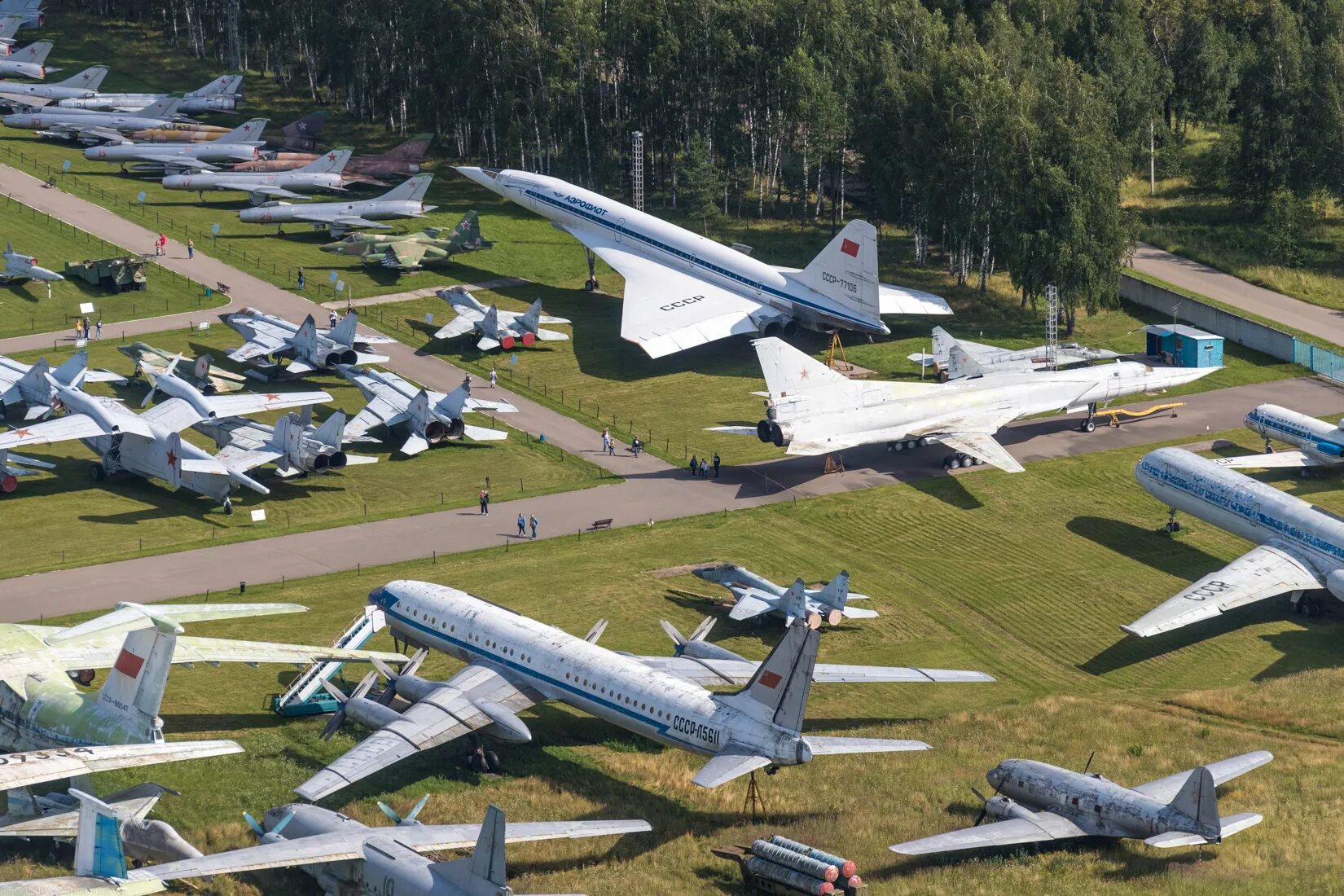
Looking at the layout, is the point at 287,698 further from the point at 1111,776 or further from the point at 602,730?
the point at 1111,776

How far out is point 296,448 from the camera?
7181 centimetres

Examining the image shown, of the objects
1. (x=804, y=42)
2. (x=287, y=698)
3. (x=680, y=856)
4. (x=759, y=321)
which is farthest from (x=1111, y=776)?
(x=804, y=42)

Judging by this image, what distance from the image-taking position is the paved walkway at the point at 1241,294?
9962 centimetres

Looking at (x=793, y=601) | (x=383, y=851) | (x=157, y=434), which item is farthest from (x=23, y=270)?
(x=383, y=851)

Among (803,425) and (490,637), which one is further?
(803,425)

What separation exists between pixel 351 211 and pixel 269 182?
10.2 metres

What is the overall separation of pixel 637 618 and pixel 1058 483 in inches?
1002

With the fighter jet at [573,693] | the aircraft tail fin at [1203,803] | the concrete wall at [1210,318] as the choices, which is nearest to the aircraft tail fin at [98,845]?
the fighter jet at [573,693]

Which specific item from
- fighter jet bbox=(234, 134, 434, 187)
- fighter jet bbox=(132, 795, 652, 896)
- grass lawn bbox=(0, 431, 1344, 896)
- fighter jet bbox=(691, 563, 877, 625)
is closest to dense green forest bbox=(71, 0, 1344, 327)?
fighter jet bbox=(234, 134, 434, 187)

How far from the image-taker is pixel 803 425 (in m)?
74.2

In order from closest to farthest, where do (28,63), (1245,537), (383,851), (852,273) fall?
(383,851), (1245,537), (852,273), (28,63)

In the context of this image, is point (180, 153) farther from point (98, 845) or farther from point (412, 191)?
point (98, 845)

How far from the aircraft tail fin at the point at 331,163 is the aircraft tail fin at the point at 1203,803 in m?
93.1

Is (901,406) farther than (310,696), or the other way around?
(901,406)
